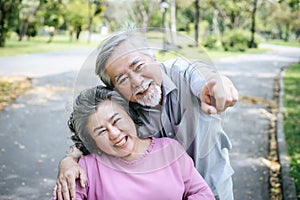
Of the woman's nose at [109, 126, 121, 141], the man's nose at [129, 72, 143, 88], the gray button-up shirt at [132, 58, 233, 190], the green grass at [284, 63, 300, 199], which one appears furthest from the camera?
the green grass at [284, 63, 300, 199]

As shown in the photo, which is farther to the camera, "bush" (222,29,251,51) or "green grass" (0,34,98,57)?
"bush" (222,29,251,51)

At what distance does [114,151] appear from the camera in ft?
4.65

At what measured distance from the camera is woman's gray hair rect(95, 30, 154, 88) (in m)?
1.32

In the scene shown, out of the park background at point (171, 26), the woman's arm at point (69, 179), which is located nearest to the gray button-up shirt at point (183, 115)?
the park background at point (171, 26)

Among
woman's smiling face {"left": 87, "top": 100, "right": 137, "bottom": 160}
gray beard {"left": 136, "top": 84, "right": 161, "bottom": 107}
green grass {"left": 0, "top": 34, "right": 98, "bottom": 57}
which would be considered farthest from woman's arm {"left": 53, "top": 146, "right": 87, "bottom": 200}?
green grass {"left": 0, "top": 34, "right": 98, "bottom": 57}

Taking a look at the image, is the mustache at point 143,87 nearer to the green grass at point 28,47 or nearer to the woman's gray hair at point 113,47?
the woman's gray hair at point 113,47

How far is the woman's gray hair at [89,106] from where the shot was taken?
1374 mm

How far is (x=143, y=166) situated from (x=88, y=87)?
0.33 m

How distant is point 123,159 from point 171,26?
7.09ft

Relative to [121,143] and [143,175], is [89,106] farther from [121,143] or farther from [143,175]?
[143,175]

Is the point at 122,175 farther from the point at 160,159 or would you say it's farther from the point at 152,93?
the point at 152,93

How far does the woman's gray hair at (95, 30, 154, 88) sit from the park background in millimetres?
43

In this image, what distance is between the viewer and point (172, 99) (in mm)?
1510

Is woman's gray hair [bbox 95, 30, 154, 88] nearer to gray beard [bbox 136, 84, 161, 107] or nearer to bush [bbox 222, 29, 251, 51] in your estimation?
gray beard [bbox 136, 84, 161, 107]
